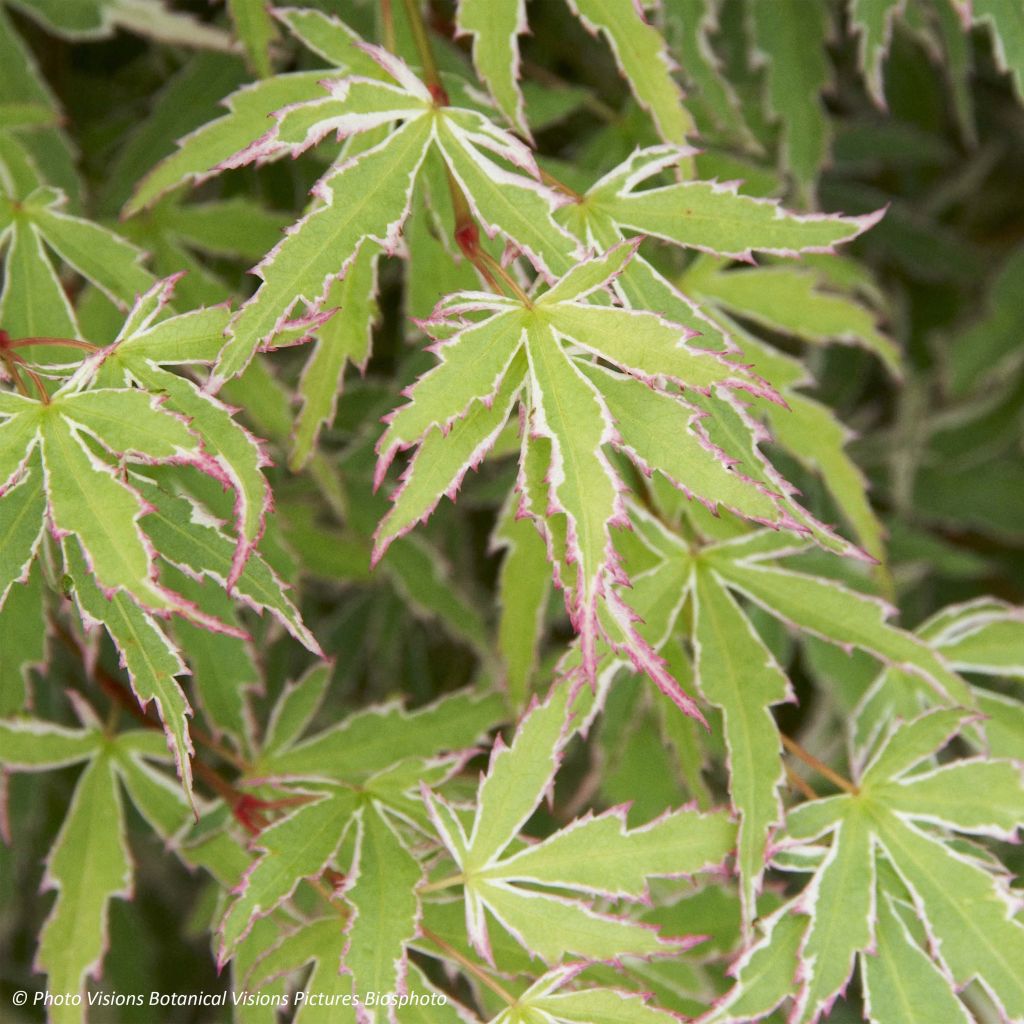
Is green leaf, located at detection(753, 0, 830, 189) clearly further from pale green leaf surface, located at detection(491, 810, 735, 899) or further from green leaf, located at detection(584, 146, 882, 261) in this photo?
pale green leaf surface, located at detection(491, 810, 735, 899)

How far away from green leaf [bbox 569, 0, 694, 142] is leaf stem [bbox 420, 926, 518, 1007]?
597mm

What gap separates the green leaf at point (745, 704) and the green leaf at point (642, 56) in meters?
0.34

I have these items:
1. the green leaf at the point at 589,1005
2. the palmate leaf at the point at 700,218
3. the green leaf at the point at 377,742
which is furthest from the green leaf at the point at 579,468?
the green leaf at the point at 377,742

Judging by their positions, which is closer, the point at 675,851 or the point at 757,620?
the point at 675,851

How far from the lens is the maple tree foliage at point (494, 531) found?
684mm

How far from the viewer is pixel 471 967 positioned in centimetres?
79

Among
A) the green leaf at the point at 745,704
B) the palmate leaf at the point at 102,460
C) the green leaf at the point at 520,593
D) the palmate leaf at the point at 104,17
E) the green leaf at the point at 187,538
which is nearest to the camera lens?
the palmate leaf at the point at 102,460

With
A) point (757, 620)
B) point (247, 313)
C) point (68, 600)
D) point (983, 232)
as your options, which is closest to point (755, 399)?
point (757, 620)

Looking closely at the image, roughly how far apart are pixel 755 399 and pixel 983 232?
115 cm

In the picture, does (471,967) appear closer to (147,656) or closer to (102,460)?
(147,656)

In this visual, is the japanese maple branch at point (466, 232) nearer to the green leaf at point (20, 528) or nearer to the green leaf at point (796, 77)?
the green leaf at point (20, 528)

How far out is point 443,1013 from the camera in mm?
790

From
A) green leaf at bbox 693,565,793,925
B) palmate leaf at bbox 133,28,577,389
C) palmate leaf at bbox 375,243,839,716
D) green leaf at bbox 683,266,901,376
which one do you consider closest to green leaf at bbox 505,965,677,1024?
green leaf at bbox 693,565,793,925

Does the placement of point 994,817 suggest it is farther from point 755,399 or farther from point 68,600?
point 68,600
